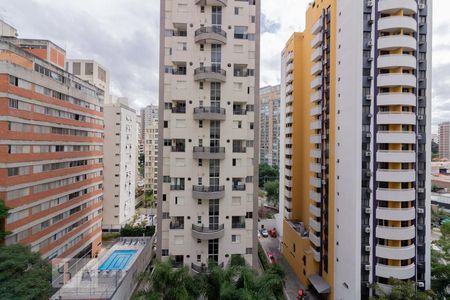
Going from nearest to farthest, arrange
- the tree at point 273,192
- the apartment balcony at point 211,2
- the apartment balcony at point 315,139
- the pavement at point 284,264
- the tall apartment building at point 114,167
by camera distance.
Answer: the apartment balcony at point 211,2
the pavement at point 284,264
the apartment balcony at point 315,139
the tall apartment building at point 114,167
the tree at point 273,192

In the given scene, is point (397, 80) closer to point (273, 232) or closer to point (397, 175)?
point (397, 175)

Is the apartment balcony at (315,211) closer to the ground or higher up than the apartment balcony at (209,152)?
closer to the ground

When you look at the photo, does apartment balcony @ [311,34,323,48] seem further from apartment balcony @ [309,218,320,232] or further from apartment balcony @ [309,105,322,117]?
apartment balcony @ [309,218,320,232]

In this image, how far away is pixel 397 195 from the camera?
60.6ft

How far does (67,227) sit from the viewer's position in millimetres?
25359

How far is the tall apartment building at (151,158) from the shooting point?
5819 centimetres

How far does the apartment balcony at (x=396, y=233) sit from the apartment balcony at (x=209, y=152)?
1464cm

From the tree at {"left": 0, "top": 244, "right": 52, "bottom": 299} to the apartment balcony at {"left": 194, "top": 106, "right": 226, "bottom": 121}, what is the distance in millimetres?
15609

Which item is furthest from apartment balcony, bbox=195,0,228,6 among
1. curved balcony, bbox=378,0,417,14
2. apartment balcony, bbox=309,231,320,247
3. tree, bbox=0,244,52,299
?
apartment balcony, bbox=309,231,320,247

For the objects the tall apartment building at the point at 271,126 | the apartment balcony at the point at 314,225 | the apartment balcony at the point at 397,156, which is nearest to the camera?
the apartment balcony at the point at 397,156

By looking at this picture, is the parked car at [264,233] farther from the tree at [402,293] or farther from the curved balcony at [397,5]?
the curved balcony at [397,5]

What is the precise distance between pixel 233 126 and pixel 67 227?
71.9ft

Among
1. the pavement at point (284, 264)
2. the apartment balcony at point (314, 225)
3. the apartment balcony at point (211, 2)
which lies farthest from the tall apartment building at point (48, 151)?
the apartment balcony at point (314, 225)

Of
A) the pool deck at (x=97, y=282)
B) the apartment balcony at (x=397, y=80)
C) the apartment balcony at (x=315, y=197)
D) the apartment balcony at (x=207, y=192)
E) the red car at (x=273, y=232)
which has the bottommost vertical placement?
the red car at (x=273, y=232)
